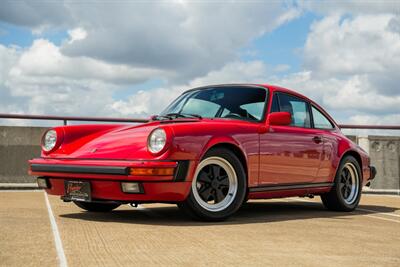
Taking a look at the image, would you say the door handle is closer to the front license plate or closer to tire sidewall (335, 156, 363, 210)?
tire sidewall (335, 156, 363, 210)

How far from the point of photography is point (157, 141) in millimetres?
5586

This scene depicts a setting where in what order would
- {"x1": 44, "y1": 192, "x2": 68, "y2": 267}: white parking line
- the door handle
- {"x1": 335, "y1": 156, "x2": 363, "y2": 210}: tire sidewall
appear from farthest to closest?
{"x1": 335, "y1": 156, "x2": 363, "y2": 210}: tire sidewall → the door handle → {"x1": 44, "y1": 192, "x2": 68, "y2": 267}: white parking line

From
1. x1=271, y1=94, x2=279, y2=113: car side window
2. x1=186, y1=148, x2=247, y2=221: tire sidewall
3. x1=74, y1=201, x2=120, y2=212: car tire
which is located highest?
x1=271, y1=94, x2=279, y2=113: car side window

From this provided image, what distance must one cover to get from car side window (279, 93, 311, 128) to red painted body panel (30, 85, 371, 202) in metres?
0.09

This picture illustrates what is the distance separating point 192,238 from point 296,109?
299 centimetres

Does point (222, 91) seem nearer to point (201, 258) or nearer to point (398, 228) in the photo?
point (398, 228)

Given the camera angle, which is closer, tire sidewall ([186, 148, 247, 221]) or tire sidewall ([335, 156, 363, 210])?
tire sidewall ([186, 148, 247, 221])

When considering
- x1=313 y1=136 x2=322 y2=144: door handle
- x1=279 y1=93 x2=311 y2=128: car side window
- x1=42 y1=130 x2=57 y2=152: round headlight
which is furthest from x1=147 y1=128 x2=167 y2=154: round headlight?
x1=313 y1=136 x2=322 y2=144: door handle

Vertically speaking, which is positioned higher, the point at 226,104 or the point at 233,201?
the point at 226,104

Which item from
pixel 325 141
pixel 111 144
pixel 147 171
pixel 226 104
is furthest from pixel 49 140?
pixel 325 141

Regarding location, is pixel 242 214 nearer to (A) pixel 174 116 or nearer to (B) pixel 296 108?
(A) pixel 174 116

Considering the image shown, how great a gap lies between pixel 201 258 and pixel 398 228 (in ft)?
9.26

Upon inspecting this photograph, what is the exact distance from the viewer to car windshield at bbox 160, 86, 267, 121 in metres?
6.58

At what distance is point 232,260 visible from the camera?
395cm
